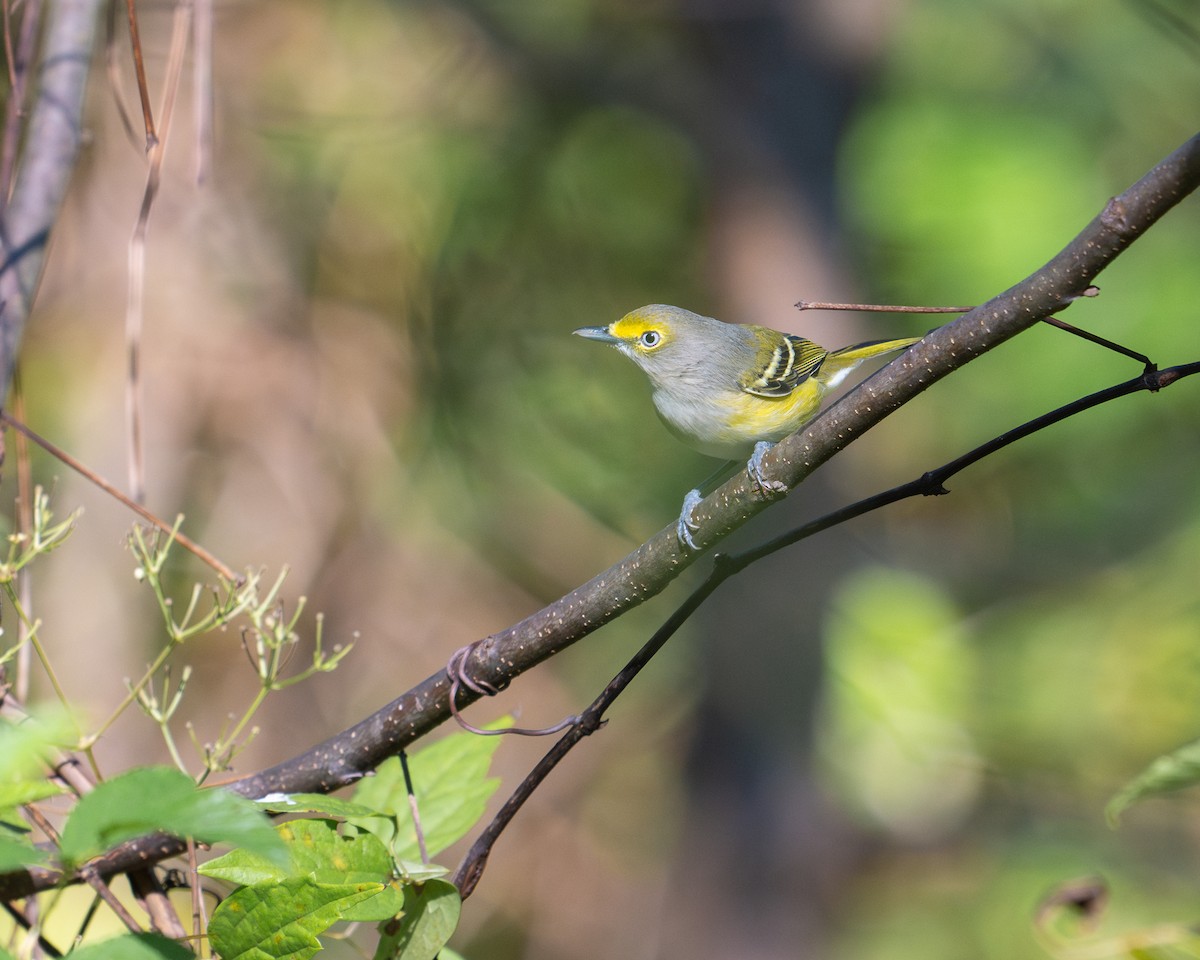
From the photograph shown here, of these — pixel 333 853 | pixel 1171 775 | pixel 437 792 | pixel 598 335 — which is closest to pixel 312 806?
pixel 333 853

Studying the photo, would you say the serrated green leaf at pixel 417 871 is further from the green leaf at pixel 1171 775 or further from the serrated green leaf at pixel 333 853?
the green leaf at pixel 1171 775

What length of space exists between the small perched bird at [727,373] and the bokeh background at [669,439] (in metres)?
1.84

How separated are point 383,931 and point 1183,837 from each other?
218 inches

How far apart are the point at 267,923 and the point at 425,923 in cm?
20

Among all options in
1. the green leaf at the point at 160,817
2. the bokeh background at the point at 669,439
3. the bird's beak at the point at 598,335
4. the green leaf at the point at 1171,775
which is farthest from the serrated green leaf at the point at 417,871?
the bokeh background at the point at 669,439

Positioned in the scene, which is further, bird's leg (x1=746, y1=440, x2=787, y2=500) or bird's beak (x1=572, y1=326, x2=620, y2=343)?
bird's beak (x1=572, y1=326, x2=620, y2=343)

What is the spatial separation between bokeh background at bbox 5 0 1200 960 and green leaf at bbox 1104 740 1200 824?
3346 millimetres

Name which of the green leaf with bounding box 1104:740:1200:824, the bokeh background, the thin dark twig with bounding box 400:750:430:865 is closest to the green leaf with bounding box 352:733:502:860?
the thin dark twig with bounding box 400:750:430:865

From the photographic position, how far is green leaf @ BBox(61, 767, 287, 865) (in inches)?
24.3

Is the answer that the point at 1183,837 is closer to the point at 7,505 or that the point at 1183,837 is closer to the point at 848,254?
the point at 848,254

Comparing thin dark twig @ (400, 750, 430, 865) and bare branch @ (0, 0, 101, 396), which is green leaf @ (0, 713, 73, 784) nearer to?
thin dark twig @ (400, 750, 430, 865)

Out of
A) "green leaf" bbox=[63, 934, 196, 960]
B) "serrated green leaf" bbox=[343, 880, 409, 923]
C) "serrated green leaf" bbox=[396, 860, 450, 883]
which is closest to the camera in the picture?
"green leaf" bbox=[63, 934, 196, 960]

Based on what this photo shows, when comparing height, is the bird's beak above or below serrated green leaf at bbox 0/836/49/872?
below

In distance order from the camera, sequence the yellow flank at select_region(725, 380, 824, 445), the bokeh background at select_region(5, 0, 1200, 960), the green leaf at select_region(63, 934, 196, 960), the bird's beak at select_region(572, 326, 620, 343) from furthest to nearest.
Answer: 1. the bokeh background at select_region(5, 0, 1200, 960)
2. the bird's beak at select_region(572, 326, 620, 343)
3. the yellow flank at select_region(725, 380, 824, 445)
4. the green leaf at select_region(63, 934, 196, 960)
